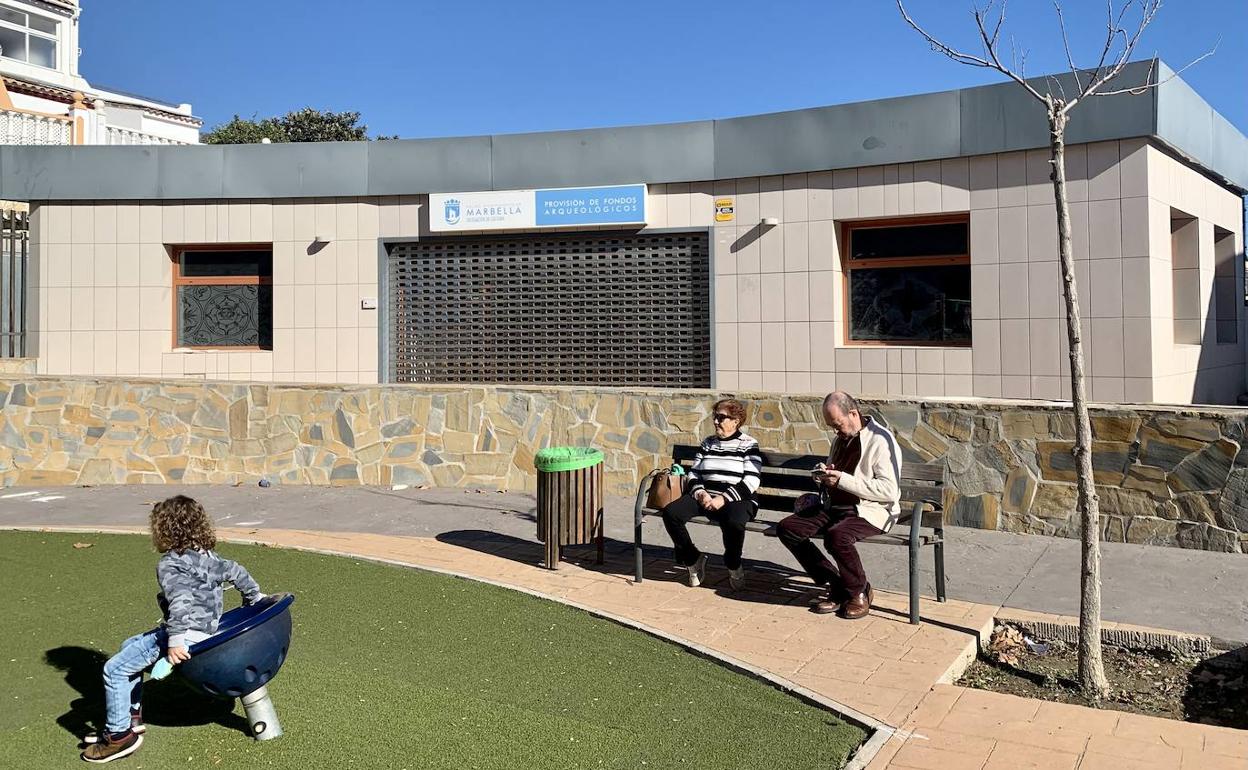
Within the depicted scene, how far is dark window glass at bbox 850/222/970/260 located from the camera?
13258 mm

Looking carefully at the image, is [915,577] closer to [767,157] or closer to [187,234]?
[767,157]

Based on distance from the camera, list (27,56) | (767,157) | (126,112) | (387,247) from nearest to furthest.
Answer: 1. (767,157)
2. (387,247)
3. (126,112)
4. (27,56)

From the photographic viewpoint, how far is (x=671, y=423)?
10078mm

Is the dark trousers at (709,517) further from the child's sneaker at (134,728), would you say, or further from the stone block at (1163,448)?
the child's sneaker at (134,728)

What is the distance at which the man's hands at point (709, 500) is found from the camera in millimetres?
6820

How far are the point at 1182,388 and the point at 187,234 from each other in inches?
556

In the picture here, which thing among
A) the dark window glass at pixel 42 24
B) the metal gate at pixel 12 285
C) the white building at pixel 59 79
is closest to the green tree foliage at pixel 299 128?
the white building at pixel 59 79

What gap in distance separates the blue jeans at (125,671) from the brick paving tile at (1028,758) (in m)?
3.22

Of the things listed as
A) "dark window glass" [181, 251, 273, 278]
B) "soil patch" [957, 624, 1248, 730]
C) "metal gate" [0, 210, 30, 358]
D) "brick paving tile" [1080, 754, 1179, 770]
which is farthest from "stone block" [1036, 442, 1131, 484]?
"metal gate" [0, 210, 30, 358]

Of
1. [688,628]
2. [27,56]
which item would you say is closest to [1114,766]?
[688,628]

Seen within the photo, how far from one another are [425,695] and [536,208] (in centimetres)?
1101

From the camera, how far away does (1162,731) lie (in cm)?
429

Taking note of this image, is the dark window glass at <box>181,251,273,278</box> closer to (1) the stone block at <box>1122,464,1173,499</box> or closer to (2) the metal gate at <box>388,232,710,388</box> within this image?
(2) the metal gate at <box>388,232,710,388</box>

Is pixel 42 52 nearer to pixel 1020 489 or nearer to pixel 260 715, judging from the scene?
pixel 1020 489
